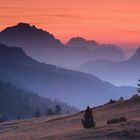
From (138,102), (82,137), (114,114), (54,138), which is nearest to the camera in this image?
(82,137)

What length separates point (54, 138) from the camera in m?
45.2

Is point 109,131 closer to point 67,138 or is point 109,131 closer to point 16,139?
point 67,138

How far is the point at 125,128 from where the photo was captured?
1671 inches

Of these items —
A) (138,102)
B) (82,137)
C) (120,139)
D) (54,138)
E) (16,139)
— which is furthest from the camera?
(138,102)

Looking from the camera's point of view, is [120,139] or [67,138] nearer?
[120,139]

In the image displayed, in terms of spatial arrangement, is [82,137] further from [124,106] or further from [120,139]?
[124,106]

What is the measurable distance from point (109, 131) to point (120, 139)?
3.55 metres

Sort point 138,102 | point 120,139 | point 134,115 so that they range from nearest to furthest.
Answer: point 120,139
point 134,115
point 138,102

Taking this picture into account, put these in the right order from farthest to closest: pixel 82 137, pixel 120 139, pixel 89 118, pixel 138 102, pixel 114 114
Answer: pixel 138 102 → pixel 114 114 → pixel 89 118 → pixel 82 137 → pixel 120 139

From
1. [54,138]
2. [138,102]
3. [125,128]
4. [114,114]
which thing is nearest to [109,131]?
[125,128]

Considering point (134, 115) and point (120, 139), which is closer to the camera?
point (120, 139)

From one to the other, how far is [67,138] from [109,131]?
3632 mm

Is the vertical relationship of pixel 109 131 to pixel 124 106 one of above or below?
below

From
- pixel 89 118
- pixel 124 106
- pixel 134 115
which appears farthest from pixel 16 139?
pixel 124 106
